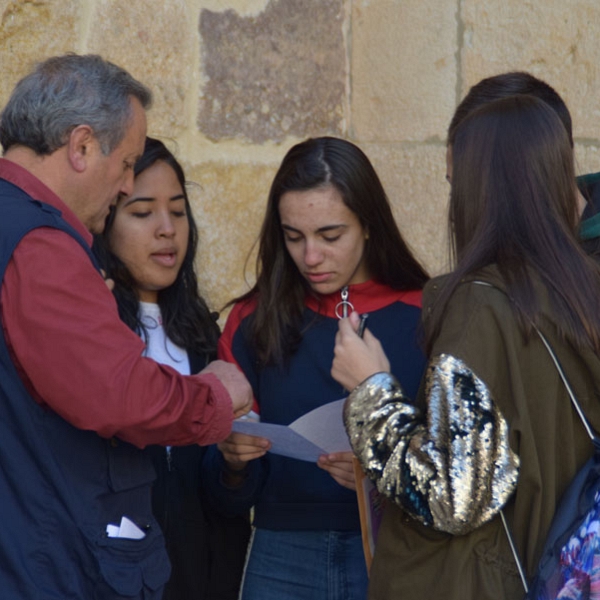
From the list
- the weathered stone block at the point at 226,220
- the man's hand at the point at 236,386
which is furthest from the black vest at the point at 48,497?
the weathered stone block at the point at 226,220

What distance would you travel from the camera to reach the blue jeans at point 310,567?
105 inches

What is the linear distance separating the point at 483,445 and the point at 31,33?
76.6 inches

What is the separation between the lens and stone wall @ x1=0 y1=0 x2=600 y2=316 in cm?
344

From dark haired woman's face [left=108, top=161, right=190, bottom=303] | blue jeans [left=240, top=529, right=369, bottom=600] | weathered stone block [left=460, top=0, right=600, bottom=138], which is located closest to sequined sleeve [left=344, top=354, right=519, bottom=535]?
blue jeans [left=240, top=529, right=369, bottom=600]

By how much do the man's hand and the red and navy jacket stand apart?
33 cm

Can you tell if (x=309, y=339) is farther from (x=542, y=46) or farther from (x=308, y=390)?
(x=542, y=46)

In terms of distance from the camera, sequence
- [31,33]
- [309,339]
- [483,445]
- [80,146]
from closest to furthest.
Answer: [483,445], [80,146], [309,339], [31,33]

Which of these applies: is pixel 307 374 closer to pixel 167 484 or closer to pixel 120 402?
pixel 167 484

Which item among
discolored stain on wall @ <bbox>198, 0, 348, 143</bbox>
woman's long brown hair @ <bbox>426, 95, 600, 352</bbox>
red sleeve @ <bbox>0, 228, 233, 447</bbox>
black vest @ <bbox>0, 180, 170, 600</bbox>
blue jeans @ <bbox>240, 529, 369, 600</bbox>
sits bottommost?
blue jeans @ <bbox>240, 529, 369, 600</bbox>

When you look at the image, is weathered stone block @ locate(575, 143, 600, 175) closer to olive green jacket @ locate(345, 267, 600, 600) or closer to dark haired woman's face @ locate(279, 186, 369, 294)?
dark haired woman's face @ locate(279, 186, 369, 294)

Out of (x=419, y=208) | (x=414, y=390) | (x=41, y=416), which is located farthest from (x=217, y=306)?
(x=41, y=416)

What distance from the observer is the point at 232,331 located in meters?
2.94

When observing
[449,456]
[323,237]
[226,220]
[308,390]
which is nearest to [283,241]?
[323,237]

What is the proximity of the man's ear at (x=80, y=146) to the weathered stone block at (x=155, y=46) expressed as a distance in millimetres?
1121
